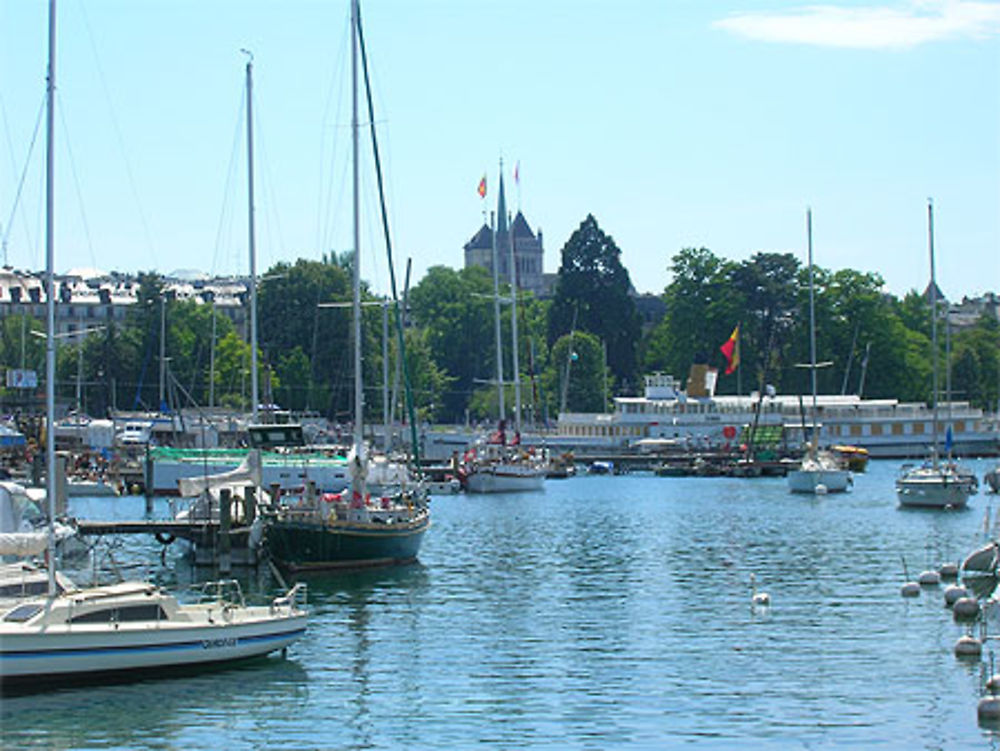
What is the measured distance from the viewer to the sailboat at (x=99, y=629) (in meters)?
35.0

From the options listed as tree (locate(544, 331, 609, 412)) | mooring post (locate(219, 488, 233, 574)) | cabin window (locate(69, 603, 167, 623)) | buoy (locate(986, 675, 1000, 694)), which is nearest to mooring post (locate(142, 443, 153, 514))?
mooring post (locate(219, 488, 233, 574))

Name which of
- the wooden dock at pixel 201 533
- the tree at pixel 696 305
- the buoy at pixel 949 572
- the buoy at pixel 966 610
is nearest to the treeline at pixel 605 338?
the tree at pixel 696 305

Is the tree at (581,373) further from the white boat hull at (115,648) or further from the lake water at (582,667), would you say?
the white boat hull at (115,648)

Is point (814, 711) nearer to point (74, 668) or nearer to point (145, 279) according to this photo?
point (74, 668)

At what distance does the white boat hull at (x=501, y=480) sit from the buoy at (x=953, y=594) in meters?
60.4

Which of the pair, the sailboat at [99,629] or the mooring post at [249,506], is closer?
the sailboat at [99,629]

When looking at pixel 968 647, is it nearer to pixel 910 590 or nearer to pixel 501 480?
pixel 910 590

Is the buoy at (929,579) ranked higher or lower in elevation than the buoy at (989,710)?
higher

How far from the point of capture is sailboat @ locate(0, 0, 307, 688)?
115 feet

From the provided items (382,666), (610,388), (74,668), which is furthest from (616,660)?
(610,388)

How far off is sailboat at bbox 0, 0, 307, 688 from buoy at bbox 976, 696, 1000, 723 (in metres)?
15.0

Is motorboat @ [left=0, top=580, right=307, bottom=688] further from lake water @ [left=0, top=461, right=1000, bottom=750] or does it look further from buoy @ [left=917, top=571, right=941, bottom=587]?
buoy @ [left=917, top=571, right=941, bottom=587]

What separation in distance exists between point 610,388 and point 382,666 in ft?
477

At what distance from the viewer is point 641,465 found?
485 ft
